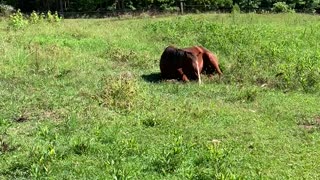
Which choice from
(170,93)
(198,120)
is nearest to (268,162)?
(198,120)

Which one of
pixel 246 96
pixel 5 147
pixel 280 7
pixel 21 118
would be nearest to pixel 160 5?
pixel 280 7

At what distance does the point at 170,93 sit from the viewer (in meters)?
10.9

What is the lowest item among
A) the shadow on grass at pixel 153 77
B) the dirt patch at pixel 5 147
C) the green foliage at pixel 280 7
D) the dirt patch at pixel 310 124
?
the dirt patch at pixel 310 124

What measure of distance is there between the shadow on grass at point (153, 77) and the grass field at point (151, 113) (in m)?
0.03

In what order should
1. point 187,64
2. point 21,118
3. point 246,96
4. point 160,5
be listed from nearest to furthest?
1. point 21,118
2. point 246,96
3. point 187,64
4. point 160,5

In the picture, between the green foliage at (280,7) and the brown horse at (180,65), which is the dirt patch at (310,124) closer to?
the brown horse at (180,65)

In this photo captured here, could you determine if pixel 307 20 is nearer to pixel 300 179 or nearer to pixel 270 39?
pixel 270 39

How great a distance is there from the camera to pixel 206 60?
12.9m

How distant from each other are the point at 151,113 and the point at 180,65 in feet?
12.5

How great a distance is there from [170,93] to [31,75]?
12.8 feet

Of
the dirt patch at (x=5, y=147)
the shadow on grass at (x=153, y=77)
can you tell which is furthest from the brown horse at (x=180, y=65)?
the dirt patch at (x=5, y=147)

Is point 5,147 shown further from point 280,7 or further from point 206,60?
point 280,7

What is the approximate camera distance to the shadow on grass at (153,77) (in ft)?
41.0

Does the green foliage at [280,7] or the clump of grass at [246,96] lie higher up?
the green foliage at [280,7]
